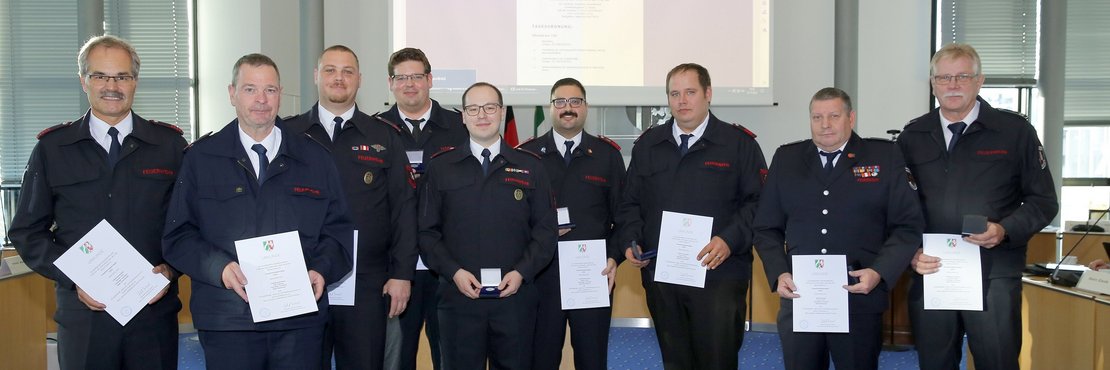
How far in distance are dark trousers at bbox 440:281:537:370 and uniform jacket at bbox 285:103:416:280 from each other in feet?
0.76

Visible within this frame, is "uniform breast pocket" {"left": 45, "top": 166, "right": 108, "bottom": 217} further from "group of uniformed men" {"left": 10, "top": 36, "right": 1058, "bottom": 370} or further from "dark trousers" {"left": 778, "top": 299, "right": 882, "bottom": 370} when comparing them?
"dark trousers" {"left": 778, "top": 299, "right": 882, "bottom": 370}

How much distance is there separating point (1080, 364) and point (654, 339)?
9.64 ft

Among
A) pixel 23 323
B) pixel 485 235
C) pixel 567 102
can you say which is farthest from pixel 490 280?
pixel 23 323

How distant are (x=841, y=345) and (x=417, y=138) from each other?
2003 mm

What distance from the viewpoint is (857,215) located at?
10.2 ft

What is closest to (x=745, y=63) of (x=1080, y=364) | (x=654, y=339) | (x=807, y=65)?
(x=807, y=65)

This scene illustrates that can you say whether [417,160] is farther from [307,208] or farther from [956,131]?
[956,131]

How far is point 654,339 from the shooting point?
5.94 m

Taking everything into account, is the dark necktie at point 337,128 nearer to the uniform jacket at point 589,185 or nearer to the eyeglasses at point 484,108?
the eyeglasses at point 484,108

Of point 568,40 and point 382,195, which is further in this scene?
point 568,40

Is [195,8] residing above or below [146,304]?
above

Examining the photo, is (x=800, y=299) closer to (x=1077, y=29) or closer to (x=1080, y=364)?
(x=1080, y=364)

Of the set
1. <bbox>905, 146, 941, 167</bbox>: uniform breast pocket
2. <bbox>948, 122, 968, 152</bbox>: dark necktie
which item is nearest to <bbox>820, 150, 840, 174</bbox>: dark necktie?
<bbox>905, 146, 941, 167</bbox>: uniform breast pocket

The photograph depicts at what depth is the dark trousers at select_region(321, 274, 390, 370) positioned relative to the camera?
10.3 feet
